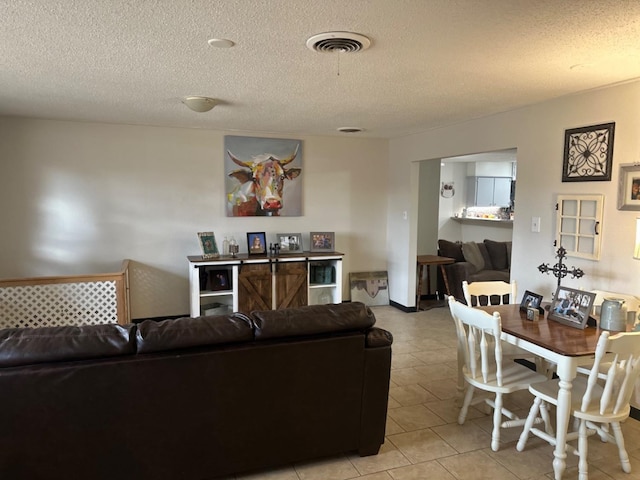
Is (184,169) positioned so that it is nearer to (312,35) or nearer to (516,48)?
(312,35)

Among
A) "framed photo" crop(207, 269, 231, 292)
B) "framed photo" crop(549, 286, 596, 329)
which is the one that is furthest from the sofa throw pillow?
"framed photo" crop(549, 286, 596, 329)

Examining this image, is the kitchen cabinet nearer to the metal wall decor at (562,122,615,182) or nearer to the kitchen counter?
the kitchen counter

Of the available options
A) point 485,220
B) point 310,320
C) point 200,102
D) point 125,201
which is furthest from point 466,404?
point 485,220

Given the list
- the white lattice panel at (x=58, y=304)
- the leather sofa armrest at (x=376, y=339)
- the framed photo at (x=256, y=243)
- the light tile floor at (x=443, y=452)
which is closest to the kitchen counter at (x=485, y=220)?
the framed photo at (x=256, y=243)

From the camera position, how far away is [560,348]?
230cm

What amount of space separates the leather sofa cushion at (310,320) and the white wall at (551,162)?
2.03 metres

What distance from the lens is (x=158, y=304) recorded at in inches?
207

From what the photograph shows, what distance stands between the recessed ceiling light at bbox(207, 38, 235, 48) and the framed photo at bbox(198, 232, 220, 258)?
2.96m

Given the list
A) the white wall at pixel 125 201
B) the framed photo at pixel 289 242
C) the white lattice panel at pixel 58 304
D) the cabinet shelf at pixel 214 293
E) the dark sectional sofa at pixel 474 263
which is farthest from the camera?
the dark sectional sofa at pixel 474 263

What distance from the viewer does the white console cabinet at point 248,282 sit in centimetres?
498

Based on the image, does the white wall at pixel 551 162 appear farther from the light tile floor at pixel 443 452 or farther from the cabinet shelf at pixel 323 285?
the cabinet shelf at pixel 323 285

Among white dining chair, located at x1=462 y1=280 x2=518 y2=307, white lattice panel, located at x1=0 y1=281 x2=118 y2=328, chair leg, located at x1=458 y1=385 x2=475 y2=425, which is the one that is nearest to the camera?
chair leg, located at x1=458 y1=385 x2=475 y2=425

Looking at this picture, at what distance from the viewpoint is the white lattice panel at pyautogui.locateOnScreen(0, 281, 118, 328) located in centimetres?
403

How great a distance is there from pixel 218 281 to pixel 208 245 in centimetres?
43
